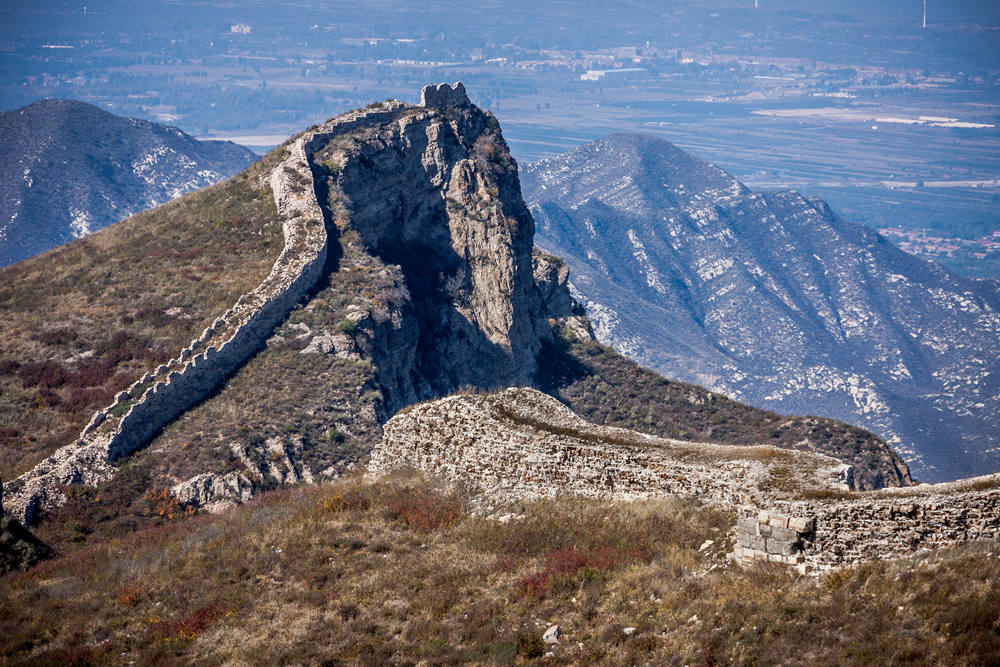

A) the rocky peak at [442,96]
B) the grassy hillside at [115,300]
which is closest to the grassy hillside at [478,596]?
the grassy hillside at [115,300]

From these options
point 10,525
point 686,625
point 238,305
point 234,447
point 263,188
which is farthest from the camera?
point 263,188

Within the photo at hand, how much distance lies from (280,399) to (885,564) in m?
28.7


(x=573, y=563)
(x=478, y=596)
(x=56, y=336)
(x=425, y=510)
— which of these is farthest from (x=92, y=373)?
(x=573, y=563)

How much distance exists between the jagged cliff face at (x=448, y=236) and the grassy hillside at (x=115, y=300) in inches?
247

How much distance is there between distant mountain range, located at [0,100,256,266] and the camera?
159 metres

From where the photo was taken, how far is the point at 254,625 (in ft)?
56.6

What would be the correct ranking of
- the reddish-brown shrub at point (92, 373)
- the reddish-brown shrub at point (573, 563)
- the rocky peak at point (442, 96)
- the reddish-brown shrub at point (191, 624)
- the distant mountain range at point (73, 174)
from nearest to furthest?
the reddish-brown shrub at point (191, 624), the reddish-brown shrub at point (573, 563), the reddish-brown shrub at point (92, 373), the rocky peak at point (442, 96), the distant mountain range at point (73, 174)

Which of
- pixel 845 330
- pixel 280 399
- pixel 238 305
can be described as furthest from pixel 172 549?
pixel 845 330

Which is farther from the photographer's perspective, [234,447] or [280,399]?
[280,399]

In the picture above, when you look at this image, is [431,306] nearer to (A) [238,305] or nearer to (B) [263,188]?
(B) [263,188]

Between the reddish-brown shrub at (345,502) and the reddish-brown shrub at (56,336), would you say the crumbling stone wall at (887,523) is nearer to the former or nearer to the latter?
the reddish-brown shrub at (345,502)

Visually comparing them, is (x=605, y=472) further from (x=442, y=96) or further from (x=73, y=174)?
(x=73, y=174)

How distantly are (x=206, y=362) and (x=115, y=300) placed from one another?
36.4 ft

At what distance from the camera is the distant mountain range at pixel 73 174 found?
159m
